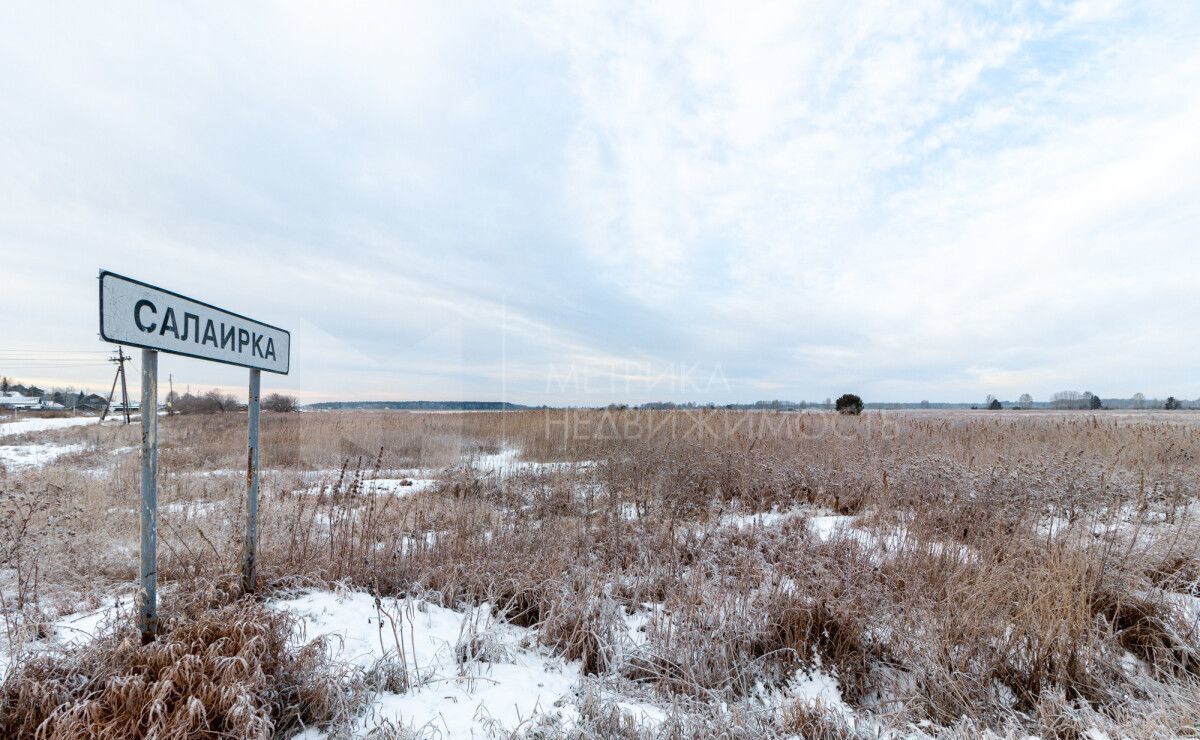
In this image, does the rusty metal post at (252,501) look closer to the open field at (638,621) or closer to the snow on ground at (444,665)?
the open field at (638,621)

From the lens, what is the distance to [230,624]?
2.27m

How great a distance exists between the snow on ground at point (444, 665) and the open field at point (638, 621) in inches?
0.6

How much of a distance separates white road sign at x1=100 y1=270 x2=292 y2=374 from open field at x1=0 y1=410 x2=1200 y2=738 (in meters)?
1.32

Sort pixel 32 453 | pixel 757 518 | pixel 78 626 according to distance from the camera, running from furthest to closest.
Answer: pixel 32 453 → pixel 757 518 → pixel 78 626

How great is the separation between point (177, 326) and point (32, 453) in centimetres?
1631

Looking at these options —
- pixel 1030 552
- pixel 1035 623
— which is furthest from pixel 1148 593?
pixel 1035 623

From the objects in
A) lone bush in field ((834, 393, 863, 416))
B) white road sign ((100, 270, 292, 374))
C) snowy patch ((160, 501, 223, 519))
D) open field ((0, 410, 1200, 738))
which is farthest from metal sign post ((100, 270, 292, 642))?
lone bush in field ((834, 393, 863, 416))

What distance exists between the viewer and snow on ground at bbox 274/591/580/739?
215 cm

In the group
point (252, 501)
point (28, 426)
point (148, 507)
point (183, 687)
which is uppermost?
point (148, 507)

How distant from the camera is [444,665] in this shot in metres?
2.63

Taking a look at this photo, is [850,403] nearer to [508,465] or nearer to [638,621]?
[508,465]

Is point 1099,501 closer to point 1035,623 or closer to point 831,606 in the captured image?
point 1035,623

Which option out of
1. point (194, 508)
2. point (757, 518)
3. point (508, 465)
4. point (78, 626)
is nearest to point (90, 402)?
point (508, 465)

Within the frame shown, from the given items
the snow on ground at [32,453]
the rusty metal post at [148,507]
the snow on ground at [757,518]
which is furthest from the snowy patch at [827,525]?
the snow on ground at [32,453]
